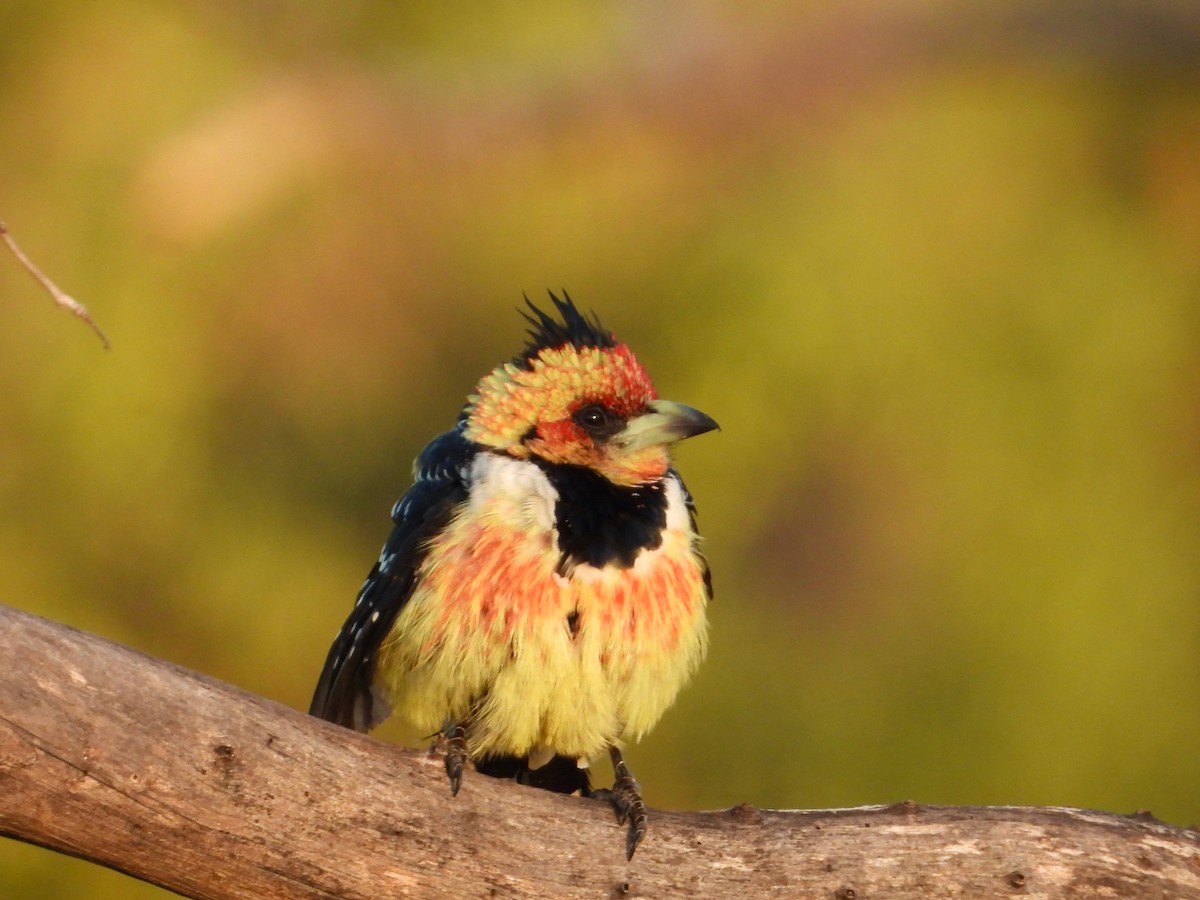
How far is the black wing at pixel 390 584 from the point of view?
7.86ft

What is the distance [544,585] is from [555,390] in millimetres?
391

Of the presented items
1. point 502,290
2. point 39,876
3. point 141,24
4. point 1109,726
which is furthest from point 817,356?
point 39,876

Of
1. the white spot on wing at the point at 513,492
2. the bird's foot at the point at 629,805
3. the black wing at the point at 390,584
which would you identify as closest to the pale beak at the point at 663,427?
the white spot on wing at the point at 513,492

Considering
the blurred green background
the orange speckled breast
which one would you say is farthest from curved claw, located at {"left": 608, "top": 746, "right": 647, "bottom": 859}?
the blurred green background

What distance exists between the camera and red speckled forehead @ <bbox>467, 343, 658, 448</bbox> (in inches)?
96.9

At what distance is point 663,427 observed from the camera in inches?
95.0

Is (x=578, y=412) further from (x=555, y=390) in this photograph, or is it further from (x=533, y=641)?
(x=533, y=641)

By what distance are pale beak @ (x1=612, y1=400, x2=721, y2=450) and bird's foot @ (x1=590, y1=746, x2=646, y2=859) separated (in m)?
0.55

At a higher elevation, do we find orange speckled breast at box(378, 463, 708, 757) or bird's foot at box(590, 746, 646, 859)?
orange speckled breast at box(378, 463, 708, 757)

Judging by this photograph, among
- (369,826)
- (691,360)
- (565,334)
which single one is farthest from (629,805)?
(691,360)

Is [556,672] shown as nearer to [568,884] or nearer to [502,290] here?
[568,884]

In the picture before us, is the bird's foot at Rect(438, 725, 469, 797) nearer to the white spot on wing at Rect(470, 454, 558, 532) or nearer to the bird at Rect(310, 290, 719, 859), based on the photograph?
the bird at Rect(310, 290, 719, 859)

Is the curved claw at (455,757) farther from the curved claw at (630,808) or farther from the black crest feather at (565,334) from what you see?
the black crest feather at (565,334)

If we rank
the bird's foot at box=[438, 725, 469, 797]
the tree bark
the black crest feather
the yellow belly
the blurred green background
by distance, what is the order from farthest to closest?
the blurred green background → the black crest feather → the yellow belly → the bird's foot at box=[438, 725, 469, 797] → the tree bark
